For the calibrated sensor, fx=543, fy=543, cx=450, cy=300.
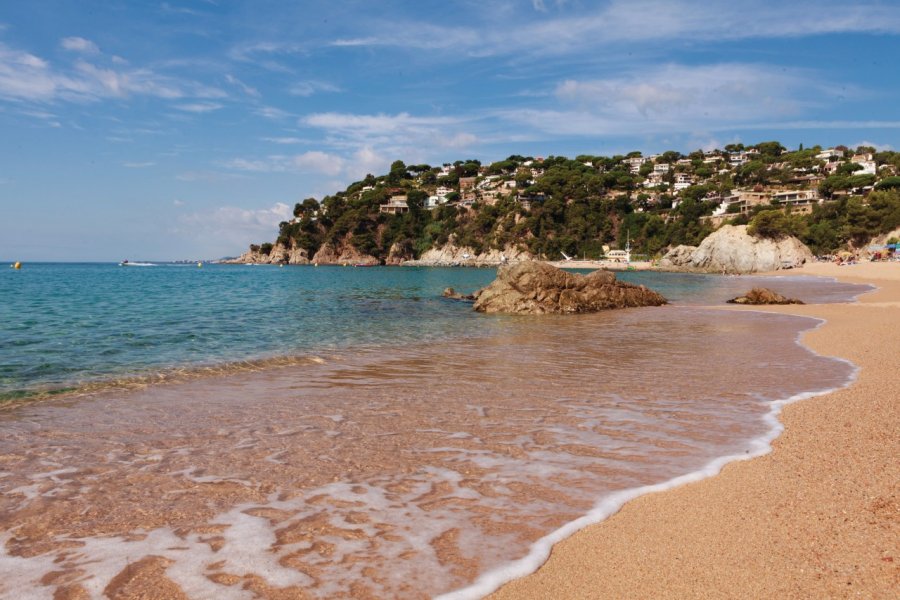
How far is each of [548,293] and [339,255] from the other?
14681 cm

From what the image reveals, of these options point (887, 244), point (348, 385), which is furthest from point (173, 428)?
point (887, 244)

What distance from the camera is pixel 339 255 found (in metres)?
168

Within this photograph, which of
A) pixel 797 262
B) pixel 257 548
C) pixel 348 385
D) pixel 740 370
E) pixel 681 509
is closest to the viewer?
pixel 257 548

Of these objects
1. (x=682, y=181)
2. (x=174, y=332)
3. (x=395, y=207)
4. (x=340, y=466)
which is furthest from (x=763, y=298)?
(x=682, y=181)

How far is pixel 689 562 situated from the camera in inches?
146

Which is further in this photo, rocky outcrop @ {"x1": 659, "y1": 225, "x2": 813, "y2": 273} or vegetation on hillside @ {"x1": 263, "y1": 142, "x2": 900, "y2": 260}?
vegetation on hillside @ {"x1": 263, "y1": 142, "x2": 900, "y2": 260}

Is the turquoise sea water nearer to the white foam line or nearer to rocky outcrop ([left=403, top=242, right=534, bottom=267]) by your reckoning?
the white foam line

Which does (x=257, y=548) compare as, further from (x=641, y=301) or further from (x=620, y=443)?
(x=641, y=301)

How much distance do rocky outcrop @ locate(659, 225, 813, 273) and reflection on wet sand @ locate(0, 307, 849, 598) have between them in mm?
97352

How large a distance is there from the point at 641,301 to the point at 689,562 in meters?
27.7

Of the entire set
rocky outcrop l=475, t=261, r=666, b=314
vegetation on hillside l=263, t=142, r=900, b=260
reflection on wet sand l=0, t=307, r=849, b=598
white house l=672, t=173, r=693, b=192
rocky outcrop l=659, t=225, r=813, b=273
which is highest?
white house l=672, t=173, r=693, b=192

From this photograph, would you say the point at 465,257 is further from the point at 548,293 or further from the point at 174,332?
the point at 174,332

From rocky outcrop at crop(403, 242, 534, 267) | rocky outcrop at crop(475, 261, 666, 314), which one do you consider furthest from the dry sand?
rocky outcrop at crop(403, 242, 534, 267)

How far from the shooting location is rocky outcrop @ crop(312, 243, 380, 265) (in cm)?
16488
